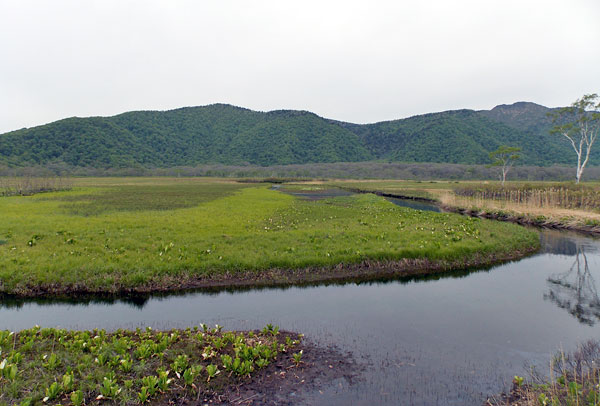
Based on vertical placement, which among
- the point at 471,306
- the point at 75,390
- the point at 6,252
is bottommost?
the point at 471,306

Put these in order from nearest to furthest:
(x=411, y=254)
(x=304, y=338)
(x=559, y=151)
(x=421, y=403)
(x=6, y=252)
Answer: (x=421, y=403), (x=304, y=338), (x=6, y=252), (x=411, y=254), (x=559, y=151)

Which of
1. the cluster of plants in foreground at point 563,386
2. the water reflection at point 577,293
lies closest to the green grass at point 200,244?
the water reflection at point 577,293

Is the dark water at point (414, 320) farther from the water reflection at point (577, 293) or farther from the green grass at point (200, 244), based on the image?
the green grass at point (200, 244)

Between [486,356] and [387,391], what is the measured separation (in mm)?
4020

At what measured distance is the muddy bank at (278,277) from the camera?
15.4 metres

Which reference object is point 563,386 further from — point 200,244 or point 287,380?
point 200,244

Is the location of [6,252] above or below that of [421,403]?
above

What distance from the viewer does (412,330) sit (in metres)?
11.8

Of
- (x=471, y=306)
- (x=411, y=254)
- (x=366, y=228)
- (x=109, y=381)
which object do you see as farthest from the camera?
(x=366, y=228)

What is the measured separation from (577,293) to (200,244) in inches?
806

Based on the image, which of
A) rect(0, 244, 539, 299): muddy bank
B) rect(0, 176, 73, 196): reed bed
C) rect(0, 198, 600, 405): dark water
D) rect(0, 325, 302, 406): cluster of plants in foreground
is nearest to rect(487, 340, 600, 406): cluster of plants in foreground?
rect(0, 198, 600, 405): dark water

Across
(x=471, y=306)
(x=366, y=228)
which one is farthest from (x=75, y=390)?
(x=366, y=228)

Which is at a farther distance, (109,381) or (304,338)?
(304,338)

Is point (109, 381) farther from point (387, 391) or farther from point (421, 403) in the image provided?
A: point (421, 403)
